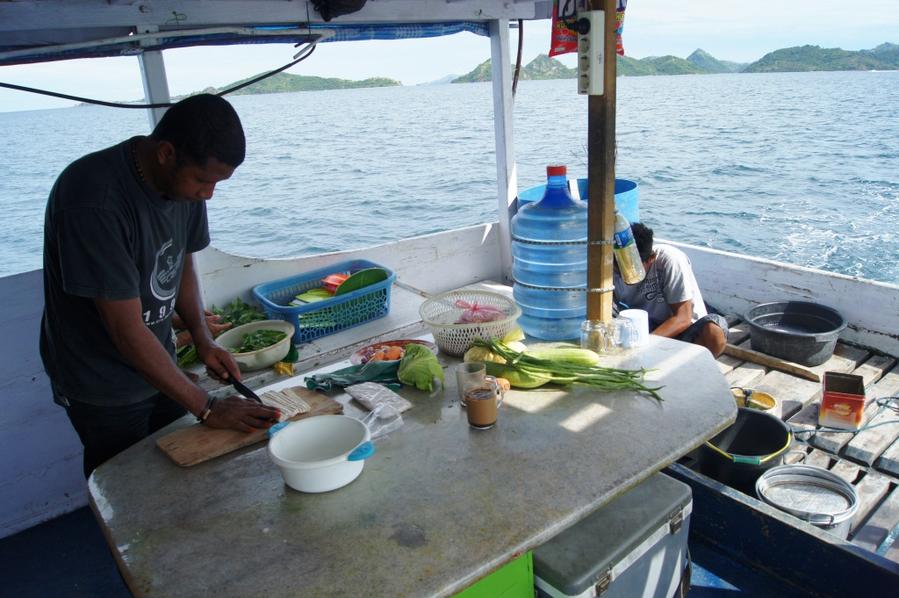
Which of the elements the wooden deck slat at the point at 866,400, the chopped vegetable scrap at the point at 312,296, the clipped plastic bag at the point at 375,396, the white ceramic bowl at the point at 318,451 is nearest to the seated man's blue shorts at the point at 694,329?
the wooden deck slat at the point at 866,400

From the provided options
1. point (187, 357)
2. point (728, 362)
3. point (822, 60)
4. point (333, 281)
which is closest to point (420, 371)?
point (187, 357)

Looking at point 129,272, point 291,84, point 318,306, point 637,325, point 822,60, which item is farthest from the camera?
point 822,60

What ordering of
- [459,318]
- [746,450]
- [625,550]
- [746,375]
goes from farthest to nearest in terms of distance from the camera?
[746,375] → [746,450] → [459,318] → [625,550]

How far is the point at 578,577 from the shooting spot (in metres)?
1.57

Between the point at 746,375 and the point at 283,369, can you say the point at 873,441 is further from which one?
the point at 283,369

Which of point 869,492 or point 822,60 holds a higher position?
point 822,60

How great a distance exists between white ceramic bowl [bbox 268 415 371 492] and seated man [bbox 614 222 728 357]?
2609 mm

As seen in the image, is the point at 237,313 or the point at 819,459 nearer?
the point at 819,459

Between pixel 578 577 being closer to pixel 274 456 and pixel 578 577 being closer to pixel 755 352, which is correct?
pixel 274 456

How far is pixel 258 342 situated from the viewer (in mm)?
3217

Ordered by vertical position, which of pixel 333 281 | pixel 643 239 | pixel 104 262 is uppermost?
pixel 104 262

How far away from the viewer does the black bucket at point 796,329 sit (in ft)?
13.4

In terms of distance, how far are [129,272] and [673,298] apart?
326cm

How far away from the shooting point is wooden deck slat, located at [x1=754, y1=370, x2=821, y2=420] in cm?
369
